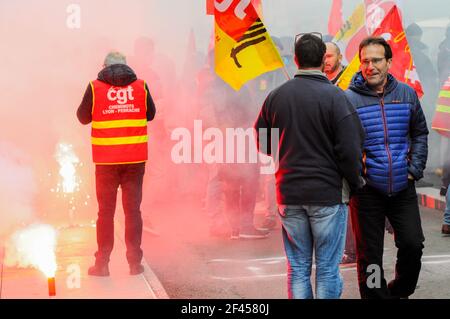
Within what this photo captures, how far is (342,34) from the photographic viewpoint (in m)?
8.03

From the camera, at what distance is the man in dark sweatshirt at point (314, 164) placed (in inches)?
157

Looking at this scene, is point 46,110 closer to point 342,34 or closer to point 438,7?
point 342,34

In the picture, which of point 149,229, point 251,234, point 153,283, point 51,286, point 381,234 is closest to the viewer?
point 381,234

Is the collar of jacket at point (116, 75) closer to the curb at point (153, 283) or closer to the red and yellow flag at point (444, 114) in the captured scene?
the curb at point (153, 283)

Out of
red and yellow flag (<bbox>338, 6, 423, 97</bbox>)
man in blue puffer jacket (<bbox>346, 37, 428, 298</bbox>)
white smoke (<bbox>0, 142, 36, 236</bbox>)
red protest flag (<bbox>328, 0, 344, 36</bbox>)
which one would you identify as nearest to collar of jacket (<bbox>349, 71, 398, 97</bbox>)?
man in blue puffer jacket (<bbox>346, 37, 428, 298</bbox>)

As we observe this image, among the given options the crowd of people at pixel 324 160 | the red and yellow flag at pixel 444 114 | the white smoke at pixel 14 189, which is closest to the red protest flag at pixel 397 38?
the red and yellow flag at pixel 444 114

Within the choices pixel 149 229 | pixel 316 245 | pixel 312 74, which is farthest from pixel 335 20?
pixel 316 245

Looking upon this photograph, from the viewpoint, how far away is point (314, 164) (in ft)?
13.1

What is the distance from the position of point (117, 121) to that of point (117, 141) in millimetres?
149

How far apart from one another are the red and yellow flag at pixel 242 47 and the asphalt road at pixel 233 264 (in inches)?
58.5

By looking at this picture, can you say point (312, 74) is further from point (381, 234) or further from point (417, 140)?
point (381, 234)

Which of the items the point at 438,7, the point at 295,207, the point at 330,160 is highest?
the point at 438,7
